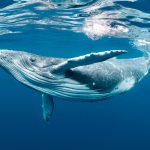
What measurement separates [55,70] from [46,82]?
35cm

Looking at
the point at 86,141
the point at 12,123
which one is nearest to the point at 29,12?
the point at 86,141

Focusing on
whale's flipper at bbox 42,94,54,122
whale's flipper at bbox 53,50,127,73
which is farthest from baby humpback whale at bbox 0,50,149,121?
whale's flipper at bbox 42,94,54,122

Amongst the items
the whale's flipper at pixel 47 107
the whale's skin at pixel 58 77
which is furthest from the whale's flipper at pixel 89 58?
the whale's flipper at pixel 47 107

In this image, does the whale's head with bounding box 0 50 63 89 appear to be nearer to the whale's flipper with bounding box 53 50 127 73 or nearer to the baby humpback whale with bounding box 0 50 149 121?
the baby humpback whale with bounding box 0 50 149 121

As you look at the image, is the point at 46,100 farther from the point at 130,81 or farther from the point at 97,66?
the point at 130,81

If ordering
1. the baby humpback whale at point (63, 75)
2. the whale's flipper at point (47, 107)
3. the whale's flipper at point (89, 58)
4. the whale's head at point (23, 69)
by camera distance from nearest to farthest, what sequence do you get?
the whale's flipper at point (89, 58)
the baby humpback whale at point (63, 75)
the whale's head at point (23, 69)
the whale's flipper at point (47, 107)

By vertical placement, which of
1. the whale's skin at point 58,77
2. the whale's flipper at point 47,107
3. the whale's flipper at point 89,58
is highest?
the whale's flipper at point 89,58

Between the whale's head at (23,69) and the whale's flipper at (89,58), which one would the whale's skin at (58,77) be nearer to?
the whale's head at (23,69)

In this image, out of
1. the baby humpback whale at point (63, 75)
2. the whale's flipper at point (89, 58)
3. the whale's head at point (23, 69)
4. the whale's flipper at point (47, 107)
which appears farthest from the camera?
the whale's flipper at point (47, 107)

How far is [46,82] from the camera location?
5.84m

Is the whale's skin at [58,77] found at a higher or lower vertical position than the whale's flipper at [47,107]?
higher

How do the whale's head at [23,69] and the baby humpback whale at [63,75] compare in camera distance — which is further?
the whale's head at [23,69]

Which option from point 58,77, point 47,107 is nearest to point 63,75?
point 58,77

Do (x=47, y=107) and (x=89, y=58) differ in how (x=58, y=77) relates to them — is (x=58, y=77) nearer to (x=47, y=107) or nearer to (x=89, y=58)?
(x=89, y=58)
